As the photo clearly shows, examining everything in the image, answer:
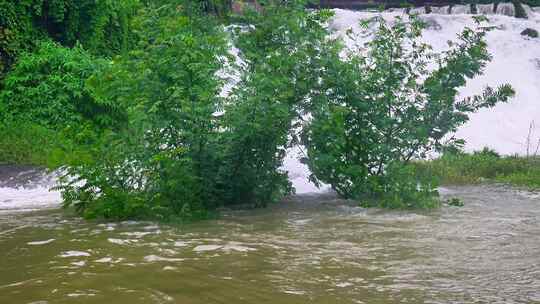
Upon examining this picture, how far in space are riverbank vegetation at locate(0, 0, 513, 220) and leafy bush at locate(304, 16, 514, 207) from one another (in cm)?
2

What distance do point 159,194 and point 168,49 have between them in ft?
5.46

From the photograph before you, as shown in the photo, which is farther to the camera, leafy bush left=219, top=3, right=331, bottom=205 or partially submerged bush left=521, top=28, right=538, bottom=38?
partially submerged bush left=521, top=28, right=538, bottom=38

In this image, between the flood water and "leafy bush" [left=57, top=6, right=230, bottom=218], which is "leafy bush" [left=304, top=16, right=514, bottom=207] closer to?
the flood water

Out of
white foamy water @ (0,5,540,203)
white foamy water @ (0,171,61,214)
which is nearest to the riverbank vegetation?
white foamy water @ (0,171,61,214)

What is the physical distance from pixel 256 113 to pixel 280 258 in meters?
2.98

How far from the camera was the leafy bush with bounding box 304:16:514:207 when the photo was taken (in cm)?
917

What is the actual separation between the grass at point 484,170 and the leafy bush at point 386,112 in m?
2.12

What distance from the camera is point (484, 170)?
1251cm

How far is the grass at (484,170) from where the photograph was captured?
11688 mm

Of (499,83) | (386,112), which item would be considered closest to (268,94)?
(386,112)

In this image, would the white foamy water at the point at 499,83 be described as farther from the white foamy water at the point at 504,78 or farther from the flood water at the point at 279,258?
the flood water at the point at 279,258

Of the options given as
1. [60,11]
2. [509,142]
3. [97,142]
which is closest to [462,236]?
[97,142]

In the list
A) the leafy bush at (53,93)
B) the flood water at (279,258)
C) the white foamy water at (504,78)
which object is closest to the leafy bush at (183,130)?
the flood water at (279,258)

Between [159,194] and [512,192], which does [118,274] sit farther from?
[512,192]
